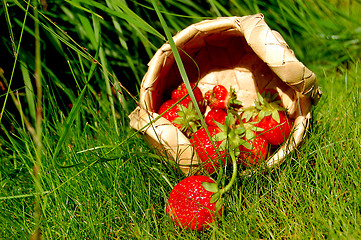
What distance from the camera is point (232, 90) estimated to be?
1086 millimetres

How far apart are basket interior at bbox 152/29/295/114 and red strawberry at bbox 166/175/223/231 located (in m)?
0.31

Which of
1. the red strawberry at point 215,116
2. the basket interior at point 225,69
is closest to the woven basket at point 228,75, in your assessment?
the basket interior at point 225,69

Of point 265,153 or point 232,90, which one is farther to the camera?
point 232,90

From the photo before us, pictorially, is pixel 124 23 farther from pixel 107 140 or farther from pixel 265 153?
pixel 265 153

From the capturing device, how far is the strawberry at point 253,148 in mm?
885

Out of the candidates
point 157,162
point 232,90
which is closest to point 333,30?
point 232,90

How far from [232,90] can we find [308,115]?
25 cm

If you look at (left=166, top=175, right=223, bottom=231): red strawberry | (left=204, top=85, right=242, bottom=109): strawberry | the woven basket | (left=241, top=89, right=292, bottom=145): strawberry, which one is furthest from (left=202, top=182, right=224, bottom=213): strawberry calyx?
(left=204, top=85, right=242, bottom=109): strawberry

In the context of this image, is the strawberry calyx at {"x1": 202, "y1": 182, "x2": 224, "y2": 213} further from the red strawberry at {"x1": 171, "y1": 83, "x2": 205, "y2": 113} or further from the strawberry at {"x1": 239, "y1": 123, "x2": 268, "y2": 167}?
the red strawberry at {"x1": 171, "y1": 83, "x2": 205, "y2": 113}

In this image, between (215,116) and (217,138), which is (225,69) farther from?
(217,138)

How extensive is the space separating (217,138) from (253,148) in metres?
0.10

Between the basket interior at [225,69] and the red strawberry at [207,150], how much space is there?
191 mm

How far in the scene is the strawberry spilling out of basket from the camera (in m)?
0.87

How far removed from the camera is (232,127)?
90 centimetres
